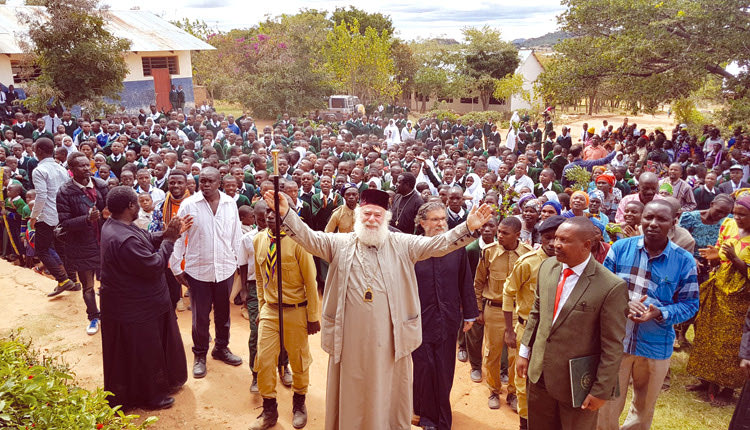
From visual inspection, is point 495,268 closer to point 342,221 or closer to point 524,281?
point 524,281

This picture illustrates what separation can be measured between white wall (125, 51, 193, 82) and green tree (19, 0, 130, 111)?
5679 millimetres

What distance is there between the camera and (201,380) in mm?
5496

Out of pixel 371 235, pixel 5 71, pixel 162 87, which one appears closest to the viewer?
pixel 371 235

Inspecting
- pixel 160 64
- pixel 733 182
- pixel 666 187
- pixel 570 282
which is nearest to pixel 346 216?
pixel 570 282

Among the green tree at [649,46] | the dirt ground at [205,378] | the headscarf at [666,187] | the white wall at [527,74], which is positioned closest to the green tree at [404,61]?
the white wall at [527,74]

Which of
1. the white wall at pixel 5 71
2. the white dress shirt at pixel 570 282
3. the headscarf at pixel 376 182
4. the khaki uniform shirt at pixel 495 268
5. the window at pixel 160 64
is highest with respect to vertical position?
the window at pixel 160 64

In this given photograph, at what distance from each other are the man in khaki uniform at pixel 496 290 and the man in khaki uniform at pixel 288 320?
1.74 m

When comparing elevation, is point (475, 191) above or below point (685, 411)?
above

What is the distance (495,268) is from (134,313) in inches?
132

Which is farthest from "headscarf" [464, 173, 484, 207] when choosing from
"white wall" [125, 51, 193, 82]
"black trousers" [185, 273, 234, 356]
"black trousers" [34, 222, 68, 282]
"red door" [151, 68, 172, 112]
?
"red door" [151, 68, 172, 112]

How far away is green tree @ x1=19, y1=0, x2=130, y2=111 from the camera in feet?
60.1

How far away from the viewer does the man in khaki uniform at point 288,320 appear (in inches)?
183

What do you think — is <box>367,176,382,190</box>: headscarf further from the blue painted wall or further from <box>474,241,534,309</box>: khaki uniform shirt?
the blue painted wall

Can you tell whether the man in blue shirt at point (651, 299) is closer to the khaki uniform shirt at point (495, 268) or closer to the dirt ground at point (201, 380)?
the khaki uniform shirt at point (495, 268)
